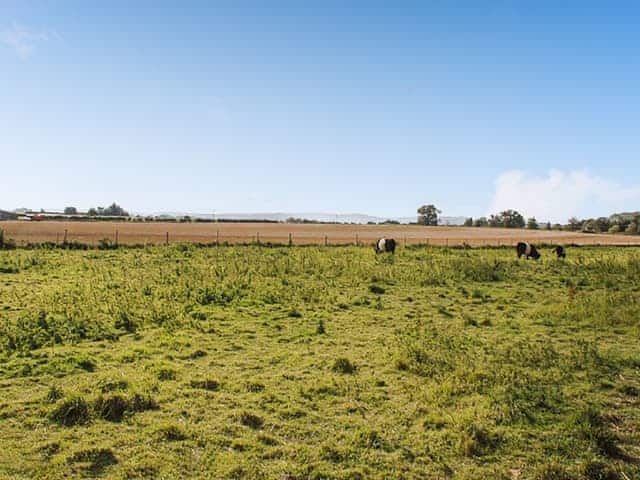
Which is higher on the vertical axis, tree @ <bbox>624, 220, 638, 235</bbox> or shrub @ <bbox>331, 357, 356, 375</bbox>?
tree @ <bbox>624, 220, 638, 235</bbox>

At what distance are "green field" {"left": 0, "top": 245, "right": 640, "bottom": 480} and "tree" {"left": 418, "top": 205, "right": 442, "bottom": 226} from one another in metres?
116

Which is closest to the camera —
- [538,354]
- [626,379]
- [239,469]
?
[239,469]

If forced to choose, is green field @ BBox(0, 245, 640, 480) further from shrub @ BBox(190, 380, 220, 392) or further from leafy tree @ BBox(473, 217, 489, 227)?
leafy tree @ BBox(473, 217, 489, 227)

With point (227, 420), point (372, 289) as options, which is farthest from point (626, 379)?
point (372, 289)

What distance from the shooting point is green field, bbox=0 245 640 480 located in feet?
18.4

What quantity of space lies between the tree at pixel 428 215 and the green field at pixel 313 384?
11583 cm

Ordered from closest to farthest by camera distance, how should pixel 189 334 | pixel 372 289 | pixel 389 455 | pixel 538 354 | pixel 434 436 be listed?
pixel 389 455, pixel 434 436, pixel 538 354, pixel 189 334, pixel 372 289

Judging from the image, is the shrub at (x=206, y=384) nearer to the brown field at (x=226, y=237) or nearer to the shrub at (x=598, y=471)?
the shrub at (x=598, y=471)

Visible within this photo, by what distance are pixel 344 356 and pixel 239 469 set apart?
462 cm

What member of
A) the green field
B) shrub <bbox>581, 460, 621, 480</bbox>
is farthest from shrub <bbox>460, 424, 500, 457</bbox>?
shrub <bbox>581, 460, 621, 480</bbox>

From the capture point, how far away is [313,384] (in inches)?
316

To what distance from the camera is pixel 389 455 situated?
5.73 meters

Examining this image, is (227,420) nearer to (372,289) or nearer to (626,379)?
(626,379)

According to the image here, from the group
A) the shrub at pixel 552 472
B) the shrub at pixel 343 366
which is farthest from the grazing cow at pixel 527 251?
the shrub at pixel 552 472
